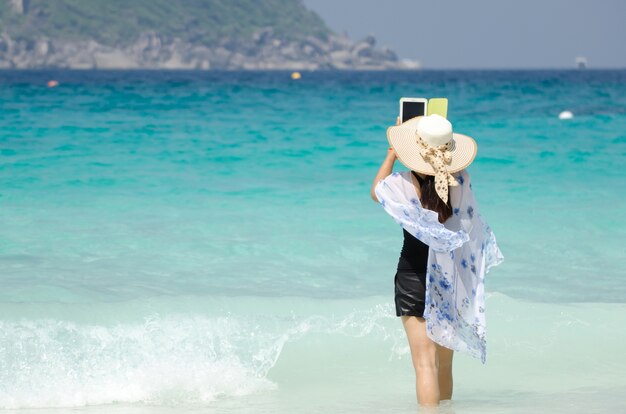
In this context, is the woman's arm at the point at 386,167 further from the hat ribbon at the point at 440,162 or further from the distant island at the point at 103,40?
the distant island at the point at 103,40

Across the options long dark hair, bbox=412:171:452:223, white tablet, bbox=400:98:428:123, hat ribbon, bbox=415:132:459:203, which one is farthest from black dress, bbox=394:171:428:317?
white tablet, bbox=400:98:428:123

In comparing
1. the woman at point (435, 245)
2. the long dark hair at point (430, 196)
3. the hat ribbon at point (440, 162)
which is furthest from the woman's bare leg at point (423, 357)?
the hat ribbon at point (440, 162)

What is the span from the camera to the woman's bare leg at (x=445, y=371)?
4.27 metres

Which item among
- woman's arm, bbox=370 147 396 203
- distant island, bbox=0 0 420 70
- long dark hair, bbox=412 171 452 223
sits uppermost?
woman's arm, bbox=370 147 396 203

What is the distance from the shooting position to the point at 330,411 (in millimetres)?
4746

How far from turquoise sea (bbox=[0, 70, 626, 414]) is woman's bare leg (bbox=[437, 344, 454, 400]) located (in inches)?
3.3

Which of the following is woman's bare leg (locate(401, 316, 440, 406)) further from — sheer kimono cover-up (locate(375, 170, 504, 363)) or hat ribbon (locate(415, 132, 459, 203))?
hat ribbon (locate(415, 132, 459, 203))

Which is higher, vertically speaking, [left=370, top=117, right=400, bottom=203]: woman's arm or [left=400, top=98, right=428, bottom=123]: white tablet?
[left=400, top=98, right=428, bottom=123]: white tablet

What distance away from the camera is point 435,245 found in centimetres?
400

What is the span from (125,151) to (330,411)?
12.6m

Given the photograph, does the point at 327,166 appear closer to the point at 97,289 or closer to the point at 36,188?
the point at 36,188

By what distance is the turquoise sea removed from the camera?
203 inches

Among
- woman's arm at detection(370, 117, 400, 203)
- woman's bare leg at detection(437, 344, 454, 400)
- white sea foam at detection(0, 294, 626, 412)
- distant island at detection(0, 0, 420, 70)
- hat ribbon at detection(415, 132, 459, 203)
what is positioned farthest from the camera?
distant island at detection(0, 0, 420, 70)

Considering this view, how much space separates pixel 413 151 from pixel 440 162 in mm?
123
